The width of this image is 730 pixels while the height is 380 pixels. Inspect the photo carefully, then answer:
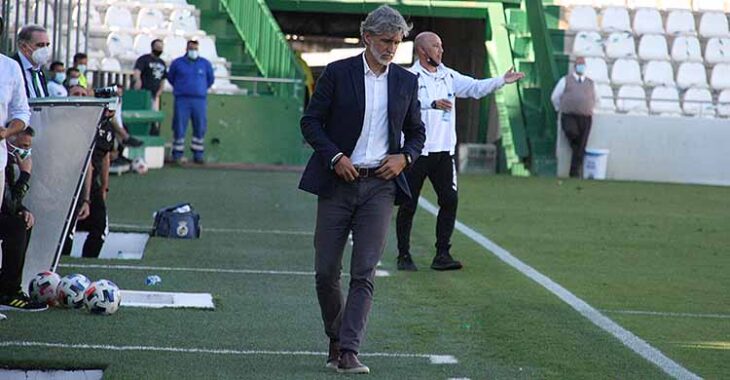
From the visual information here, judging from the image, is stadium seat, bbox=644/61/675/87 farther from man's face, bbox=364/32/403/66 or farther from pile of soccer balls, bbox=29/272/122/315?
man's face, bbox=364/32/403/66

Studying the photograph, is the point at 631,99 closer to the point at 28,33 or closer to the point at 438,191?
the point at 438,191

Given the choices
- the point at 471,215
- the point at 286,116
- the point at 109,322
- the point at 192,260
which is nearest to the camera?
the point at 109,322

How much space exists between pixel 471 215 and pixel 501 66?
43.6ft

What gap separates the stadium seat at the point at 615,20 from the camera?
3195 cm

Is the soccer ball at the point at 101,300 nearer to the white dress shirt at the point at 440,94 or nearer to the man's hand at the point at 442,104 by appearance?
the man's hand at the point at 442,104

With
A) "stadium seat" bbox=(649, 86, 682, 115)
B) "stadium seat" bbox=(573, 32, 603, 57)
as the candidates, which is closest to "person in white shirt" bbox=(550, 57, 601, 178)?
"stadium seat" bbox=(649, 86, 682, 115)

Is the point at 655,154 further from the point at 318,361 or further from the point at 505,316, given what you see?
the point at 318,361

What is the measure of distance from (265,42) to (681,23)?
29.2ft

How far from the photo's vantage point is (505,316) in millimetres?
9977

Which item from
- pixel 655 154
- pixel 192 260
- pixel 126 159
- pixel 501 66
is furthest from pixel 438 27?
pixel 192 260

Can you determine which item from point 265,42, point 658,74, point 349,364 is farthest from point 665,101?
point 349,364

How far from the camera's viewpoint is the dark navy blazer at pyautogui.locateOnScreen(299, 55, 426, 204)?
780 centimetres

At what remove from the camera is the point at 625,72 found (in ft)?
101

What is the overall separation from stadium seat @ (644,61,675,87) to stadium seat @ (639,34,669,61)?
0.33 metres
